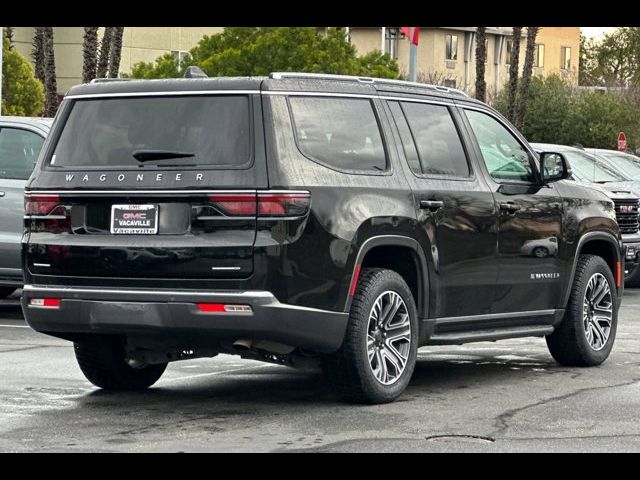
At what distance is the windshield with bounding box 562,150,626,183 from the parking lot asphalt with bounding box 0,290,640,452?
776cm

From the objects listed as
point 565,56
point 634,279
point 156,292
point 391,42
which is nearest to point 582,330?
point 156,292

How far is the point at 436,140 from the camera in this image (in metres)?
10.2

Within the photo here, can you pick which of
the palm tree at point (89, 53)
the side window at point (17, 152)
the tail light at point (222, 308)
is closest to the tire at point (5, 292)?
the side window at point (17, 152)

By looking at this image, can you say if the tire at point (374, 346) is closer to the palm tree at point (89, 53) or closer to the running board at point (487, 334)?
the running board at point (487, 334)

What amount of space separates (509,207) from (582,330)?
133 cm

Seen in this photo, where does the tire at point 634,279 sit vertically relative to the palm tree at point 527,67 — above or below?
below

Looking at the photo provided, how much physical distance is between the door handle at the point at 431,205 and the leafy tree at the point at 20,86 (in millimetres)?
36240

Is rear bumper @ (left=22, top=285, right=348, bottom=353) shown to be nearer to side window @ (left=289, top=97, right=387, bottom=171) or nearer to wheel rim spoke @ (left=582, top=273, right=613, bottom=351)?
side window @ (left=289, top=97, right=387, bottom=171)

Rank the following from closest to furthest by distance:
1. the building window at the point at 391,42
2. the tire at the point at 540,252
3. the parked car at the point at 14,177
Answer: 1. the tire at the point at 540,252
2. the parked car at the point at 14,177
3. the building window at the point at 391,42

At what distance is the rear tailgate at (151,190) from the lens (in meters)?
8.71

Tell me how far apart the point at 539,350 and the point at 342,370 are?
3.90 m
